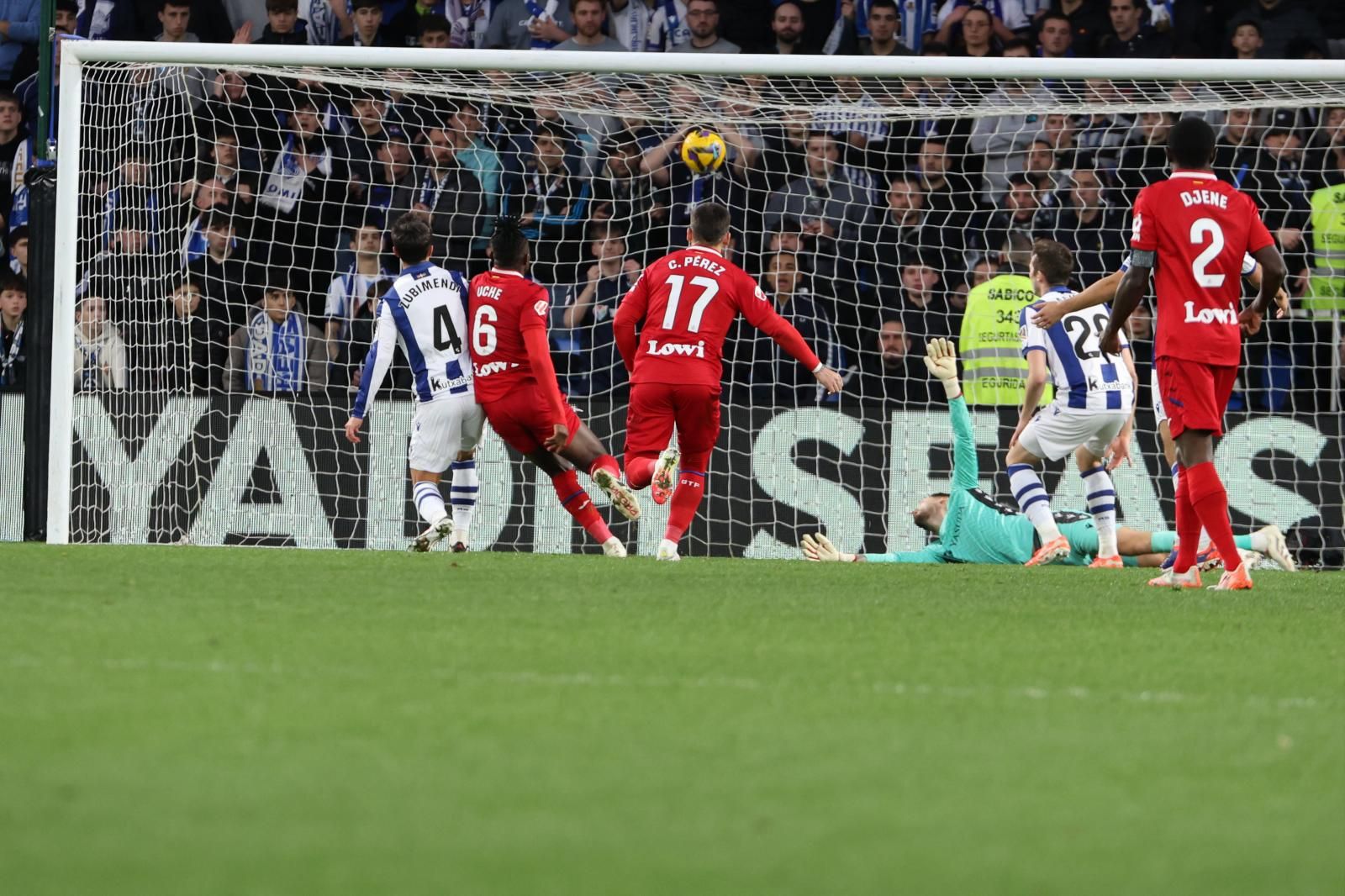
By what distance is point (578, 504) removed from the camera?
32.2ft

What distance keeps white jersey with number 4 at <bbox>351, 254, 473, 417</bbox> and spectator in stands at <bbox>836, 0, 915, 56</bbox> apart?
4.69 meters

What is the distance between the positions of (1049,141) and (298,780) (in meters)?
10.6

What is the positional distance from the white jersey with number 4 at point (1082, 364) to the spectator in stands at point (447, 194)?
14.1ft

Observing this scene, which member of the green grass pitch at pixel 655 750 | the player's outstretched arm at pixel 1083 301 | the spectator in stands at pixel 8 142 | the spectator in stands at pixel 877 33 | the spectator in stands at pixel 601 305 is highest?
the spectator in stands at pixel 877 33

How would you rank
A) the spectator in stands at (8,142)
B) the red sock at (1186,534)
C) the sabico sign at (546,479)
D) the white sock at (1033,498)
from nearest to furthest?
the red sock at (1186,534)
the white sock at (1033,498)
the sabico sign at (546,479)
the spectator in stands at (8,142)

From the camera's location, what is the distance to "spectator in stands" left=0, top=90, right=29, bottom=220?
13.5 meters

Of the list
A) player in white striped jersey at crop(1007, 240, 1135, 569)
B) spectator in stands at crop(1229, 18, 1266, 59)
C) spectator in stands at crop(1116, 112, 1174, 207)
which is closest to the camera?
player in white striped jersey at crop(1007, 240, 1135, 569)

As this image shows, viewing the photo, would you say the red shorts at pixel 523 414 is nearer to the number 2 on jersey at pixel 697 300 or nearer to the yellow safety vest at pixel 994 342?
the number 2 on jersey at pixel 697 300

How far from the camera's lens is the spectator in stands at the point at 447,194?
1241cm

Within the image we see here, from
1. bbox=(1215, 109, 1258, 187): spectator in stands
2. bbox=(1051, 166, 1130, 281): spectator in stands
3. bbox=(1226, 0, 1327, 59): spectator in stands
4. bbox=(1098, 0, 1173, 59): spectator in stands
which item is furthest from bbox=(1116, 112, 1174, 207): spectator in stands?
bbox=(1226, 0, 1327, 59): spectator in stands

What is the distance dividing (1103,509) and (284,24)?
740 centimetres

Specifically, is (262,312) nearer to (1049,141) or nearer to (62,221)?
(62,221)

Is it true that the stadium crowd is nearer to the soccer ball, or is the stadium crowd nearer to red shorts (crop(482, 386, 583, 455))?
the soccer ball

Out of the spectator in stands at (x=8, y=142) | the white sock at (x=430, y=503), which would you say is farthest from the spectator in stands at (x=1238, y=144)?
the spectator in stands at (x=8, y=142)
